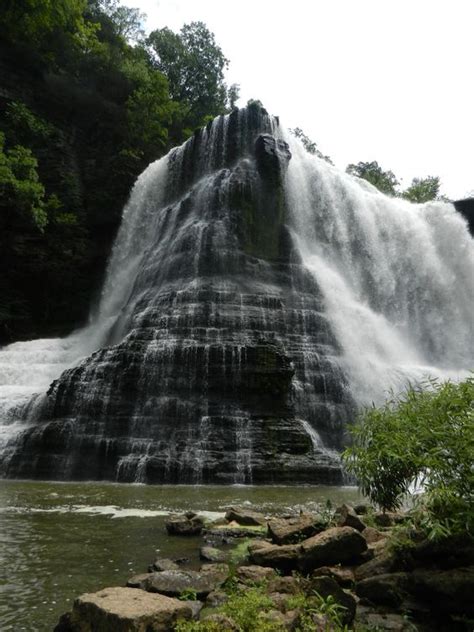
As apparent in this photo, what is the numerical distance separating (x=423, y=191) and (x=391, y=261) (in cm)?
2779

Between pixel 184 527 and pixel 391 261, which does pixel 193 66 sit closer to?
pixel 391 261

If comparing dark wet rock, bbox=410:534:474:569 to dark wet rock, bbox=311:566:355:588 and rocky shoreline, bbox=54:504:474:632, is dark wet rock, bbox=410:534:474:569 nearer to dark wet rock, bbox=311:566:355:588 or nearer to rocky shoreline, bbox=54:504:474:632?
rocky shoreline, bbox=54:504:474:632

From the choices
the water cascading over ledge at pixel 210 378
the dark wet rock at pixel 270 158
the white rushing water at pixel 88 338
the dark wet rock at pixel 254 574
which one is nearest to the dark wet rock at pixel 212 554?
the dark wet rock at pixel 254 574

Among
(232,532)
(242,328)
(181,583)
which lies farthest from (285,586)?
(242,328)

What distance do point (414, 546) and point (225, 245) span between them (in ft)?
68.7

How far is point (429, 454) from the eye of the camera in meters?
4.61

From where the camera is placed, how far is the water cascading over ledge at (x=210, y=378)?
1584 centimetres

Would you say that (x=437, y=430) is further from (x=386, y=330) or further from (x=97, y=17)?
(x=97, y=17)

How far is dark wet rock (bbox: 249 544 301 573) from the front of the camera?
17.7ft

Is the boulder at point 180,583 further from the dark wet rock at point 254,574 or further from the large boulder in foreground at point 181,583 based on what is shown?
the dark wet rock at point 254,574

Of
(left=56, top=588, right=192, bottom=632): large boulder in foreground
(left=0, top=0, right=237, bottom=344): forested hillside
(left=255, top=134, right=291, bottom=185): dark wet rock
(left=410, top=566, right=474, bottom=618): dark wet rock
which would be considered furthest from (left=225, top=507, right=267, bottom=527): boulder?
(left=0, top=0, right=237, bottom=344): forested hillside

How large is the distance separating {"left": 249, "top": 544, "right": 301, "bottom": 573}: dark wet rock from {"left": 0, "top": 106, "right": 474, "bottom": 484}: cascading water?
957 centimetres

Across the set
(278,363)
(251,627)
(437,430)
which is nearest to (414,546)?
(437,430)

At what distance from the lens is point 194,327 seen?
19562mm
